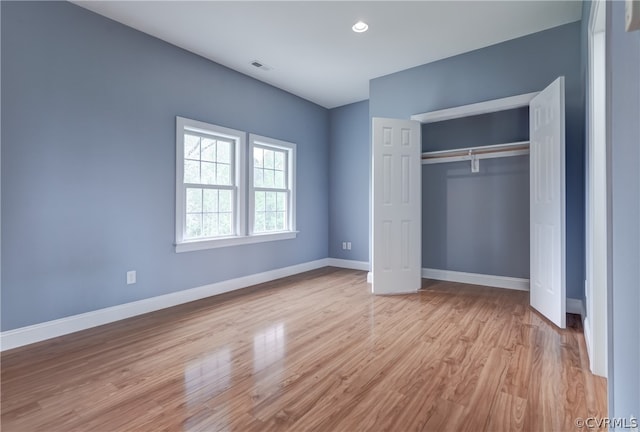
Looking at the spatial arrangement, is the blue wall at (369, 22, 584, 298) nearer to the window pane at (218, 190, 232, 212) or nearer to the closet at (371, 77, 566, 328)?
the closet at (371, 77, 566, 328)

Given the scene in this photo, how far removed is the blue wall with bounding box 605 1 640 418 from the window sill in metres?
3.56

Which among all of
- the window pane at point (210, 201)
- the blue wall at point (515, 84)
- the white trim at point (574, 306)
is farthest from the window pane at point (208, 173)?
the white trim at point (574, 306)

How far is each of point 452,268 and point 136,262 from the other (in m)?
3.98

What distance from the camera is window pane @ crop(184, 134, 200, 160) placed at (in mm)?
3689

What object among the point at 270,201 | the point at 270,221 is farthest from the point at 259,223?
the point at 270,201

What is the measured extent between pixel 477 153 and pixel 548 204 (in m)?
1.41

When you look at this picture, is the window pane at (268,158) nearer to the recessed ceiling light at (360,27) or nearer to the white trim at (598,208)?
the recessed ceiling light at (360,27)

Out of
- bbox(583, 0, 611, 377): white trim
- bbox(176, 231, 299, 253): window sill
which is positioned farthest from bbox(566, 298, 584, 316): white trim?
bbox(176, 231, 299, 253): window sill

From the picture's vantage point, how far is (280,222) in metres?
5.00

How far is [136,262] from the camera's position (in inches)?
126

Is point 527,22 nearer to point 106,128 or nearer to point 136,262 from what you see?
point 106,128

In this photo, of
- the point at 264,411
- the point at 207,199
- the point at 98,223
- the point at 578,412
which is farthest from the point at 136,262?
the point at 578,412

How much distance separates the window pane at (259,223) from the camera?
4.55 meters

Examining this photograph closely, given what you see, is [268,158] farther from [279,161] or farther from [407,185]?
[407,185]
